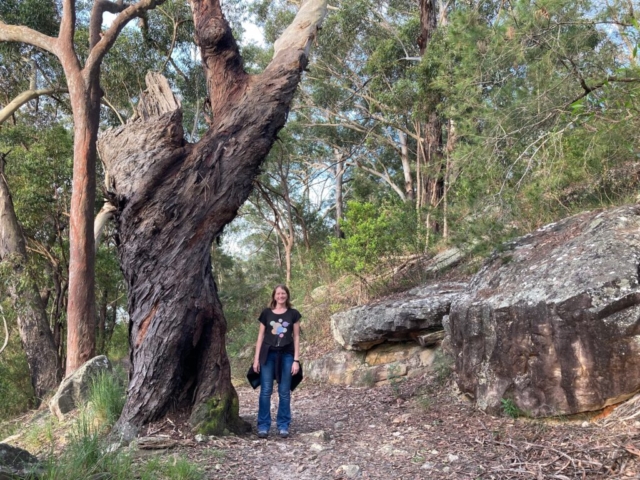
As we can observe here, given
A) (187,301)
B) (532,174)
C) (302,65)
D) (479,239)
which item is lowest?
(187,301)

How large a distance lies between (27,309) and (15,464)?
953 centimetres

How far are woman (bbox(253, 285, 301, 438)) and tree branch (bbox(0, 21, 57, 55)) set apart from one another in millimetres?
8837

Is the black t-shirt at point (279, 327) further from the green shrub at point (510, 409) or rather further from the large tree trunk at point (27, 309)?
the large tree trunk at point (27, 309)

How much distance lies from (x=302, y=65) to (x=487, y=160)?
7.98ft

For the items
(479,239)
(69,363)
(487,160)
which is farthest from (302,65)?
(69,363)

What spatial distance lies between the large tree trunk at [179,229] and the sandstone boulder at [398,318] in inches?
124

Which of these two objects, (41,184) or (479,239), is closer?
(479,239)

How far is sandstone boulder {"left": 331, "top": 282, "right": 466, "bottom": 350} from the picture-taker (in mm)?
7297

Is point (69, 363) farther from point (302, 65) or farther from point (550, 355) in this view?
point (550, 355)

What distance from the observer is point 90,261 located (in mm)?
9844

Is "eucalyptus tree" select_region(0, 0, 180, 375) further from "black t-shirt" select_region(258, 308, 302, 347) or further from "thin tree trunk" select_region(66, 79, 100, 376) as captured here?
"black t-shirt" select_region(258, 308, 302, 347)

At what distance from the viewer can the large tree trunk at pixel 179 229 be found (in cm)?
471

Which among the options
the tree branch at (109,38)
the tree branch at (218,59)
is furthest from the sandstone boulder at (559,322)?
the tree branch at (109,38)

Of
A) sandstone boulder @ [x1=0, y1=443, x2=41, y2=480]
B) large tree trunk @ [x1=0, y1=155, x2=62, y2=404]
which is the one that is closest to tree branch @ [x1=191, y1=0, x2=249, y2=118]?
sandstone boulder @ [x1=0, y1=443, x2=41, y2=480]
